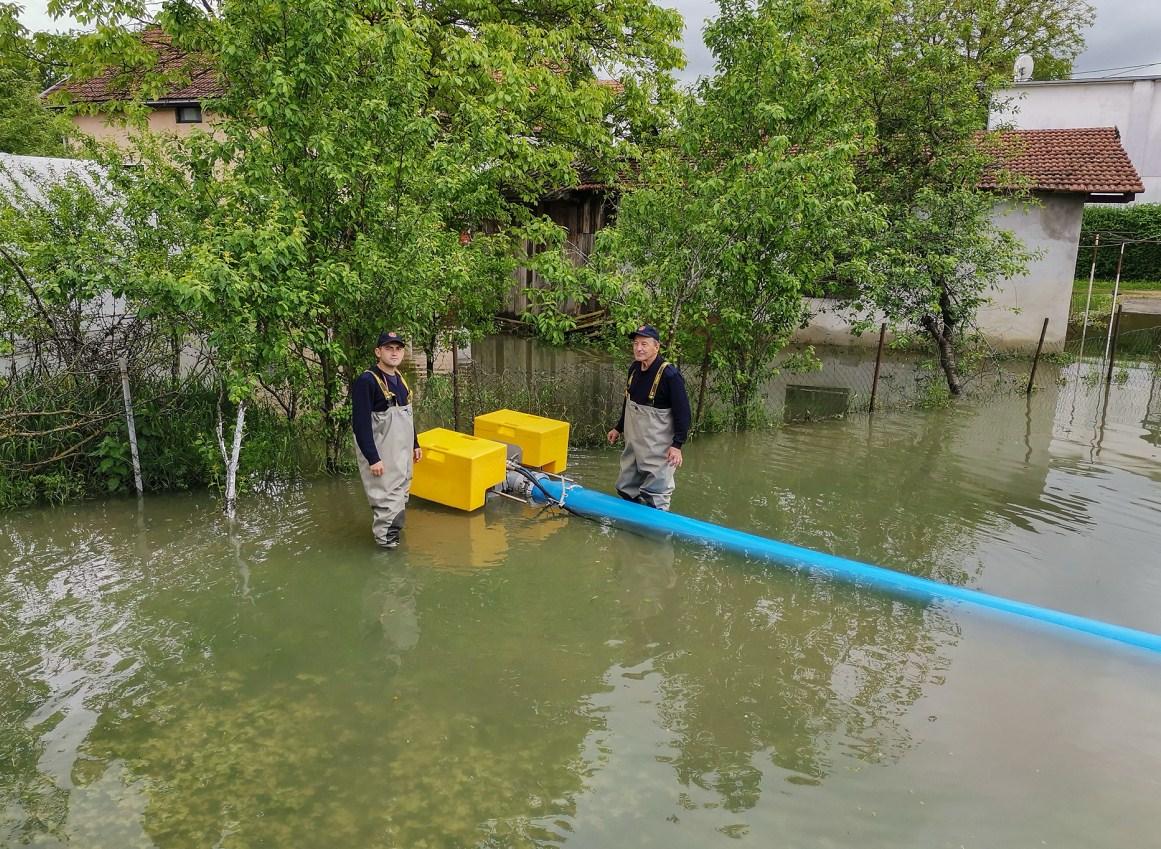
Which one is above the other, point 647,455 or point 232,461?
point 647,455

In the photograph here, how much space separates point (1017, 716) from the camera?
450cm

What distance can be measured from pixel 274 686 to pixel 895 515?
19.2 ft

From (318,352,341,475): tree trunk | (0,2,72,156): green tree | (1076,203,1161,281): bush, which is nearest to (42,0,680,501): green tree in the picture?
(318,352,341,475): tree trunk

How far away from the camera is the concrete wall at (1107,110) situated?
2419 centimetres

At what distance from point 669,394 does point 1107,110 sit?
2704 centimetres

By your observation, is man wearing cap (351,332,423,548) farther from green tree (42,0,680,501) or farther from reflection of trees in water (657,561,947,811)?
reflection of trees in water (657,561,947,811)

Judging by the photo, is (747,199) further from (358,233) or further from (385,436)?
(385,436)

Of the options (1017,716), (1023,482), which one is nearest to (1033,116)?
(1023,482)

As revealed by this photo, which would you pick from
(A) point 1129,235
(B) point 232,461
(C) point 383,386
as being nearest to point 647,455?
(C) point 383,386

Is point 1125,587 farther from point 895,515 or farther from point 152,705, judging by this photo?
point 152,705

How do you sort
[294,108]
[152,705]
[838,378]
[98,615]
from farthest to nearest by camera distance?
[838,378] → [294,108] → [98,615] → [152,705]

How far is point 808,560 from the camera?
6203mm

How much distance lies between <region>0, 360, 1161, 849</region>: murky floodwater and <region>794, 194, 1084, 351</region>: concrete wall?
12.3 meters

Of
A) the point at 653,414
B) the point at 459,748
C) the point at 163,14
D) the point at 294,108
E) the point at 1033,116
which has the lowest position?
the point at 459,748
